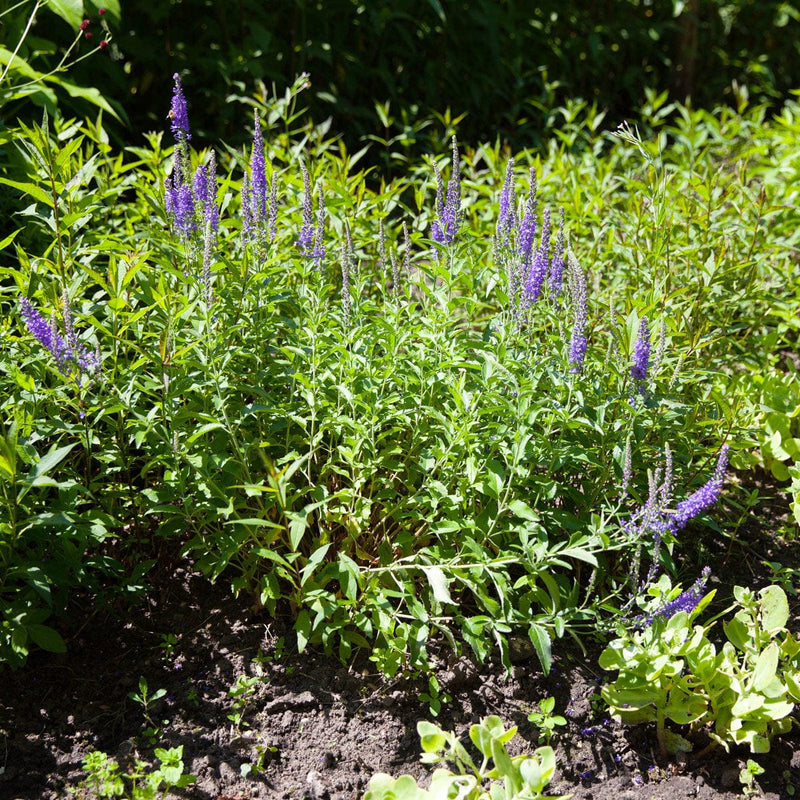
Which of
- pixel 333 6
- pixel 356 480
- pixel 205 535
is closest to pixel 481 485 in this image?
pixel 356 480

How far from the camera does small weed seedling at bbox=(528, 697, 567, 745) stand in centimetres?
239

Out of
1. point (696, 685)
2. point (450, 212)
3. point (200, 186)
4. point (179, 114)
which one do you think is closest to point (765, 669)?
point (696, 685)

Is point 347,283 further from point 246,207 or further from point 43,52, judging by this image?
point 43,52

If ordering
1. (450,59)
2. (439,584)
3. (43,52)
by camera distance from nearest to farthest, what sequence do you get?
(439,584), (43,52), (450,59)

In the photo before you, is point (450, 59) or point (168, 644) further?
point (450, 59)

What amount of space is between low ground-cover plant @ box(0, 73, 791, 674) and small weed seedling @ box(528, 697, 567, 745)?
0.22 m

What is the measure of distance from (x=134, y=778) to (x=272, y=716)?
1.32 ft

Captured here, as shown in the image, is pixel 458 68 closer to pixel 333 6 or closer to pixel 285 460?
pixel 333 6

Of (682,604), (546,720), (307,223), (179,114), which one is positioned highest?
(179,114)

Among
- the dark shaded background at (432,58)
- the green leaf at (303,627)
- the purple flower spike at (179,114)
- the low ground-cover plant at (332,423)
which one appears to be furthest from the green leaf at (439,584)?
the dark shaded background at (432,58)

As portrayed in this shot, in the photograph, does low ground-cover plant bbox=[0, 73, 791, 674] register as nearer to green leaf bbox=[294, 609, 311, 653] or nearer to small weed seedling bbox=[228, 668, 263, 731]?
green leaf bbox=[294, 609, 311, 653]

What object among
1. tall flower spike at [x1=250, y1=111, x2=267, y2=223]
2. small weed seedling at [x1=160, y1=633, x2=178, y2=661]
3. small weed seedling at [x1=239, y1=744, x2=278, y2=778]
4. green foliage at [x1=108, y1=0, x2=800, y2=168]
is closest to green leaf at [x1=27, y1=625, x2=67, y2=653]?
small weed seedling at [x1=160, y1=633, x2=178, y2=661]

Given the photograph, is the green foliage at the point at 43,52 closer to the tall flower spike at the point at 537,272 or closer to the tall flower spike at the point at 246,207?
the tall flower spike at the point at 246,207

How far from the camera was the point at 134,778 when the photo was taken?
2.26 meters
